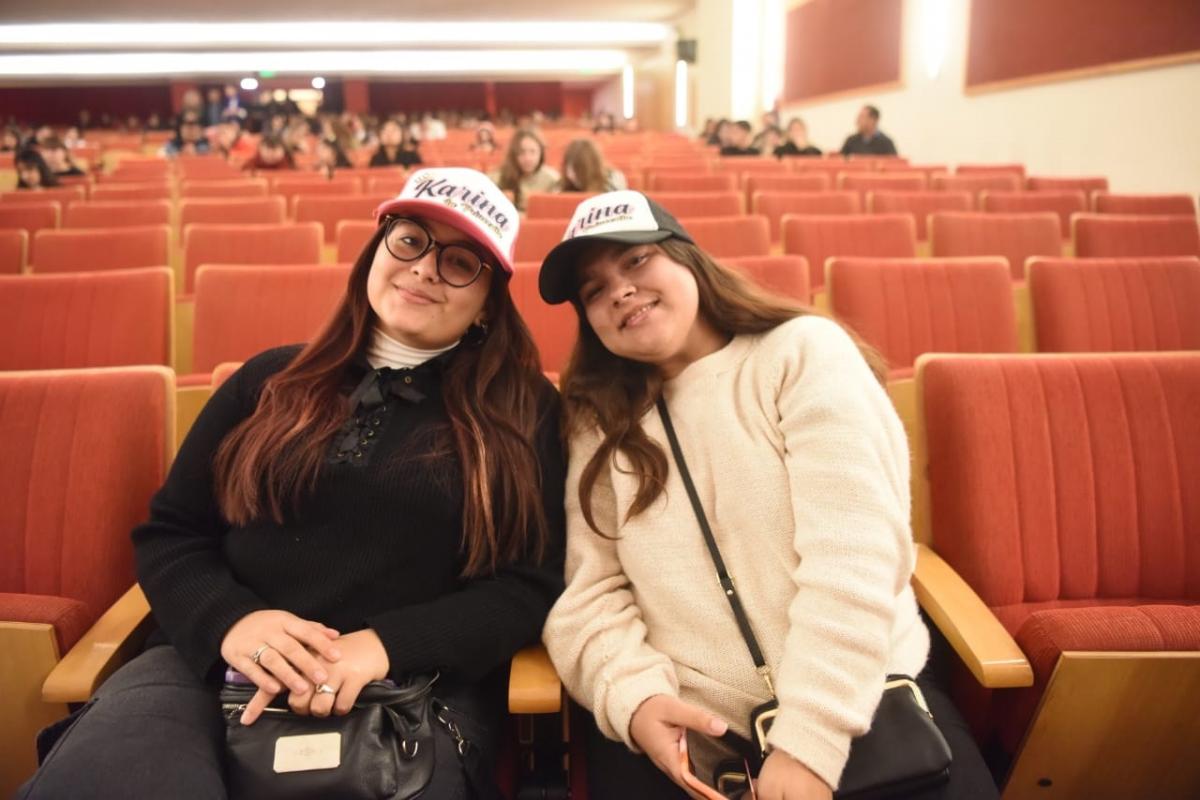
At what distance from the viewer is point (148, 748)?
2.85 feet

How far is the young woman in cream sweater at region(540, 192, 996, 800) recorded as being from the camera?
0.90 m

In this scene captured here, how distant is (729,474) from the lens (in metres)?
1.05

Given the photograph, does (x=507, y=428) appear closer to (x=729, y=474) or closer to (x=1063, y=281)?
(x=729, y=474)

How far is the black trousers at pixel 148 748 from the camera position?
82 centimetres

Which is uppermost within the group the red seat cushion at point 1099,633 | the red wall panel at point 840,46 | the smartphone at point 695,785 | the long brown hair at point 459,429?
the red wall panel at point 840,46

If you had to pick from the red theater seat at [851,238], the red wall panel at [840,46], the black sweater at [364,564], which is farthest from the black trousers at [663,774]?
the red wall panel at [840,46]

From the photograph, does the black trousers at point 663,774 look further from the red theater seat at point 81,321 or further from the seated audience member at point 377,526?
the red theater seat at point 81,321

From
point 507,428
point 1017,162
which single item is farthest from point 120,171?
point 1017,162

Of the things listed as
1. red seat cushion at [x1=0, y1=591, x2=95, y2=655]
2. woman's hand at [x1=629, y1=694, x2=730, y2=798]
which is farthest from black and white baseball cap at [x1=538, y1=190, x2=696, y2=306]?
red seat cushion at [x1=0, y1=591, x2=95, y2=655]

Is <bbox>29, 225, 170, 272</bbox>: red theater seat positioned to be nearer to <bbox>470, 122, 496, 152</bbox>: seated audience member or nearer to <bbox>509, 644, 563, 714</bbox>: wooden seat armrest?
<bbox>509, 644, 563, 714</bbox>: wooden seat armrest

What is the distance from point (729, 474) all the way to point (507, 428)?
0.35 meters

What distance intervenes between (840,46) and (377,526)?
12.2 m

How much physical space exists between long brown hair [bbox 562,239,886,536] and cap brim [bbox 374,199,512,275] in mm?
148

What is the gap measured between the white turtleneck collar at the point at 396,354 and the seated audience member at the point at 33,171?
6242mm
